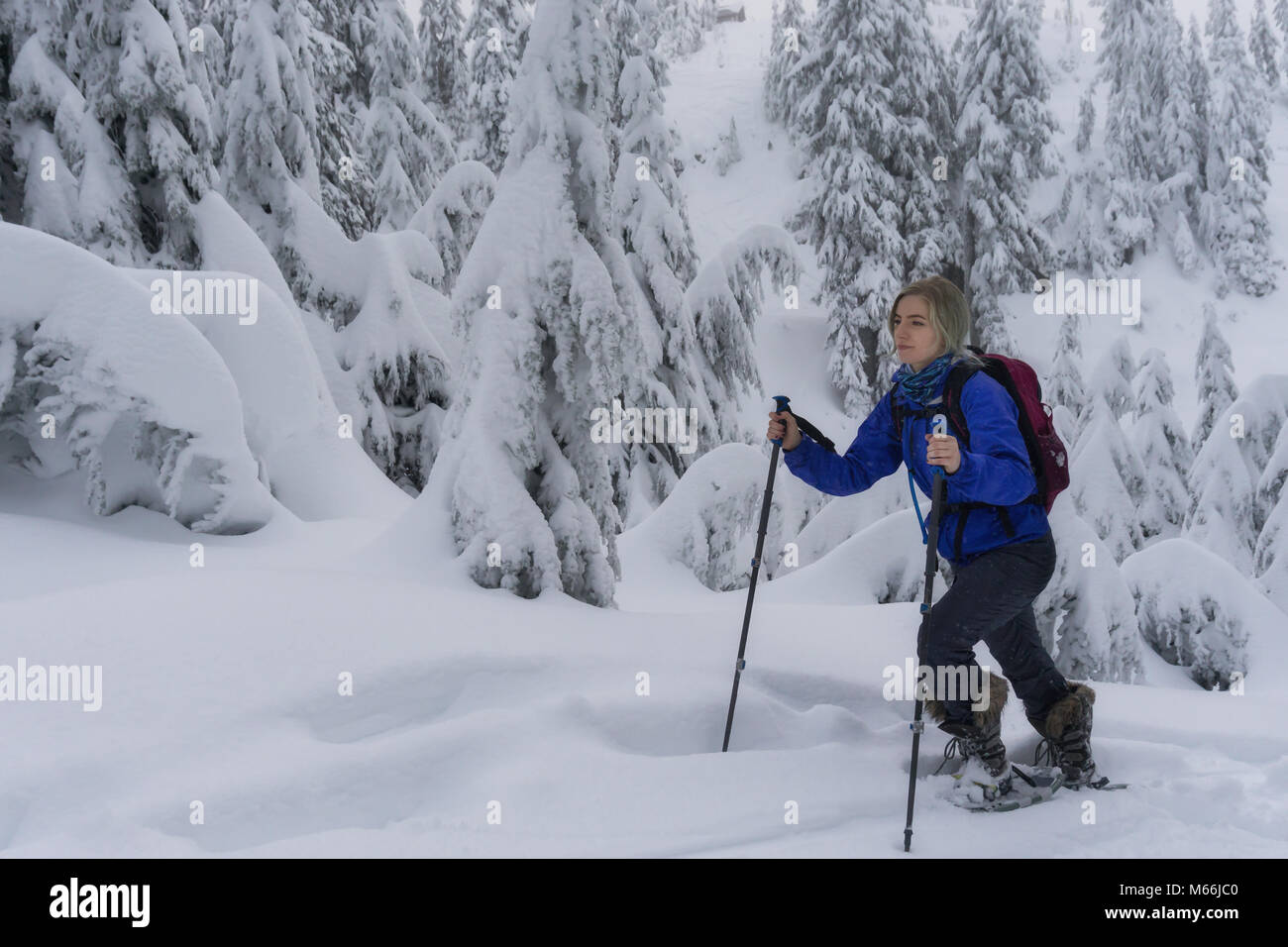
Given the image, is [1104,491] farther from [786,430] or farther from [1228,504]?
[786,430]

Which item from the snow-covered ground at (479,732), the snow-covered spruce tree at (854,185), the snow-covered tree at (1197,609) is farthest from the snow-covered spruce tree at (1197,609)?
the snow-covered spruce tree at (854,185)

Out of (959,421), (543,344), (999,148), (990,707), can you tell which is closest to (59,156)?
(543,344)

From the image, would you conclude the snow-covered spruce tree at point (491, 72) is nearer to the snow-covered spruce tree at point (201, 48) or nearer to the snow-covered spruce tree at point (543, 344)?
Result: the snow-covered spruce tree at point (201, 48)

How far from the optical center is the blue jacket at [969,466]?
3326 millimetres

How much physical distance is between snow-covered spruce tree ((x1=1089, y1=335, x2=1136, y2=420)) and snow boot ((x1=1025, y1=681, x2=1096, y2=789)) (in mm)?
11866

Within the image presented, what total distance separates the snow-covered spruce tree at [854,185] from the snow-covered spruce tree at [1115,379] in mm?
8867

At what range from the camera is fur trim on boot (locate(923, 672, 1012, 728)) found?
3.80m

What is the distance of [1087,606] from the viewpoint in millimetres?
7488

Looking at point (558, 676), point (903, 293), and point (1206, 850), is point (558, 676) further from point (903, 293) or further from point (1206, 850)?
point (1206, 850)

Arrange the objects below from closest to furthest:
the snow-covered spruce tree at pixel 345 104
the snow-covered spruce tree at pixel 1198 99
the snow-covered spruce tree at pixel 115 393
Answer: the snow-covered spruce tree at pixel 115 393
the snow-covered spruce tree at pixel 345 104
the snow-covered spruce tree at pixel 1198 99

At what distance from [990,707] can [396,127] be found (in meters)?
20.0

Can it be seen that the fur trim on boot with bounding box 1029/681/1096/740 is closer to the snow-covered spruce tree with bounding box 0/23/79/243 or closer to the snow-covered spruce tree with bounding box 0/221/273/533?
Result: the snow-covered spruce tree with bounding box 0/221/273/533

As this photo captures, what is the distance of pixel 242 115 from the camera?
1405 cm
